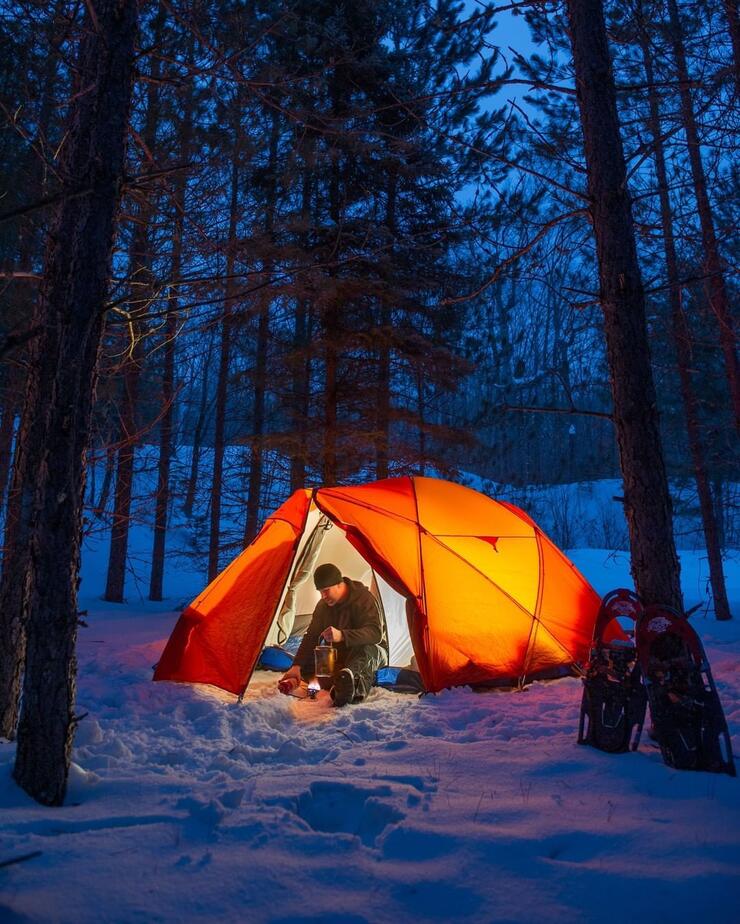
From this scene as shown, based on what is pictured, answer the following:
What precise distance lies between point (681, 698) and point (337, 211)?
326 inches

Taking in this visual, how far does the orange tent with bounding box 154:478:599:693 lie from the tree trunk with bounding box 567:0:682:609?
6.03ft

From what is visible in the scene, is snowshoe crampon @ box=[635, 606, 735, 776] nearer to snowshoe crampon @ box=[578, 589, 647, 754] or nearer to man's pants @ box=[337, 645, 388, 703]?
snowshoe crampon @ box=[578, 589, 647, 754]

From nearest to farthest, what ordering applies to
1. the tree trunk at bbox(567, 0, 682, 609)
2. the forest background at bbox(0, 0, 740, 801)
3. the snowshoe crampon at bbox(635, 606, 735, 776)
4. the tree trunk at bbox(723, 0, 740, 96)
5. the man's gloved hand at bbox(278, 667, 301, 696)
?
the snowshoe crampon at bbox(635, 606, 735, 776) → the forest background at bbox(0, 0, 740, 801) → the tree trunk at bbox(567, 0, 682, 609) → the man's gloved hand at bbox(278, 667, 301, 696) → the tree trunk at bbox(723, 0, 740, 96)

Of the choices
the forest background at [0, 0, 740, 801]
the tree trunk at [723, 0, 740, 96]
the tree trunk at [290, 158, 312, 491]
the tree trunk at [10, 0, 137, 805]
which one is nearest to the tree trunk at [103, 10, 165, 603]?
the forest background at [0, 0, 740, 801]

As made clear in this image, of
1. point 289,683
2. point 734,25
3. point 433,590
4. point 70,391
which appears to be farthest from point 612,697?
point 734,25

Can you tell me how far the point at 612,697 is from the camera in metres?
3.70

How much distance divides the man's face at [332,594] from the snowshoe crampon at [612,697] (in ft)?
8.87

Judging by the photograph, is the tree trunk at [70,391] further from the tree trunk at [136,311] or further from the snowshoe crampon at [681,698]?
the snowshoe crampon at [681,698]

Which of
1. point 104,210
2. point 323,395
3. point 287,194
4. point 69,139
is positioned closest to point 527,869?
point 104,210

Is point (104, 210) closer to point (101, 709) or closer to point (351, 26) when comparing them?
point (101, 709)

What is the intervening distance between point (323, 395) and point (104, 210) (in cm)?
675

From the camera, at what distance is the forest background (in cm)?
343

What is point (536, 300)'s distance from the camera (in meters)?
37.3

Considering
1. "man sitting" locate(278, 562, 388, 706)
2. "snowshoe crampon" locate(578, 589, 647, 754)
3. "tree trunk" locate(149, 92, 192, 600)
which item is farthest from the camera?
"tree trunk" locate(149, 92, 192, 600)
